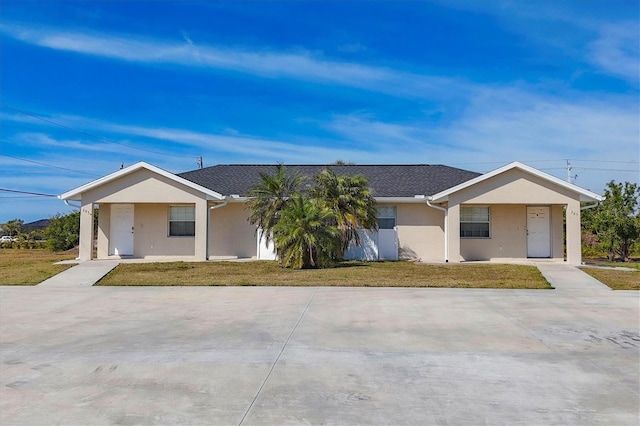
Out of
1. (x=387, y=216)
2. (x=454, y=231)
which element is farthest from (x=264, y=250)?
(x=454, y=231)

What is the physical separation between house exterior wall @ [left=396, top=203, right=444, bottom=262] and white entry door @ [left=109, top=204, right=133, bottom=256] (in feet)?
36.9

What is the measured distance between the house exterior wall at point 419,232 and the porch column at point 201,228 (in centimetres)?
789

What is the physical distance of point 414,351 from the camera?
6.73m

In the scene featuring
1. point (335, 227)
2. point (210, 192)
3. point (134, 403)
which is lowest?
point (134, 403)

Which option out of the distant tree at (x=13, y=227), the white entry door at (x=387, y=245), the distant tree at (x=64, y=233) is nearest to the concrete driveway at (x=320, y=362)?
the white entry door at (x=387, y=245)

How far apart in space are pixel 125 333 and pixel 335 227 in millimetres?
11245

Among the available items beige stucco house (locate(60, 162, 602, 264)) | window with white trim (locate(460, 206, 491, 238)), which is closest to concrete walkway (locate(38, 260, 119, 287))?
beige stucco house (locate(60, 162, 602, 264))

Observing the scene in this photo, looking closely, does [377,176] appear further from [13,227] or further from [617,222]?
[13,227]

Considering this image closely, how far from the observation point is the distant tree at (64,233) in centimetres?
2797

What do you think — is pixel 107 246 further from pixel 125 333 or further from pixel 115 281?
pixel 125 333

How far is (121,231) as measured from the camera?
21219 millimetres

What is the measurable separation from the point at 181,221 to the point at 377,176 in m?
9.25

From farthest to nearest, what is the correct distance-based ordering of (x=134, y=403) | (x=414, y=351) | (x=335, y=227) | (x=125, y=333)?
(x=335, y=227) < (x=125, y=333) < (x=414, y=351) < (x=134, y=403)

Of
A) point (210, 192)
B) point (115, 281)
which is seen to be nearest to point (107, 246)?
point (210, 192)
